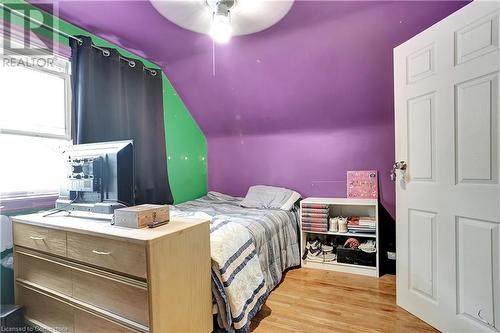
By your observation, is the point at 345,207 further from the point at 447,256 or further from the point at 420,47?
the point at 420,47

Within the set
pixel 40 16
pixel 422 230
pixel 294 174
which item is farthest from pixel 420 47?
pixel 40 16

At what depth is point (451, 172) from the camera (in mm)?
1493

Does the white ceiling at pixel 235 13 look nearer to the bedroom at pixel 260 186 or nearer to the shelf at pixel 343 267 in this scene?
the bedroom at pixel 260 186

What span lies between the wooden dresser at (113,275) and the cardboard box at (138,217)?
52mm

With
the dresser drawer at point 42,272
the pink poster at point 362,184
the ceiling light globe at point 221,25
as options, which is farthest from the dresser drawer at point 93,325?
the pink poster at point 362,184

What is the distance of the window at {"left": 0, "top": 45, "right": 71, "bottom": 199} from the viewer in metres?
1.83

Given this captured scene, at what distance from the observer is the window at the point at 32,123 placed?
1832 millimetres

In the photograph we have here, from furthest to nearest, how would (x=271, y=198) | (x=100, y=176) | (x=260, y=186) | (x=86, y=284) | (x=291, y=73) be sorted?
(x=260, y=186)
(x=271, y=198)
(x=291, y=73)
(x=100, y=176)
(x=86, y=284)

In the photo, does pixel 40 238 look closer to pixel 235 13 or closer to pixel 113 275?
pixel 113 275

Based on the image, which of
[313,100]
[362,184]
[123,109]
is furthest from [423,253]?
Result: [123,109]

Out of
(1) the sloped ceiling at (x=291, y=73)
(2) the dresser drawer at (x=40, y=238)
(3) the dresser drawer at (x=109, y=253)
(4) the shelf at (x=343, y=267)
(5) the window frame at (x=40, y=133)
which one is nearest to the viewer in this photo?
(3) the dresser drawer at (x=109, y=253)

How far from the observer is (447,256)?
1.52m

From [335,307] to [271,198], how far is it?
1349 mm

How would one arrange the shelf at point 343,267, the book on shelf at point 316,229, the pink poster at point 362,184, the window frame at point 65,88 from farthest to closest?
1. the pink poster at point 362,184
2. the book on shelf at point 316,229
3. the shelf at point 343,267
4. the window frame at point 65,88
